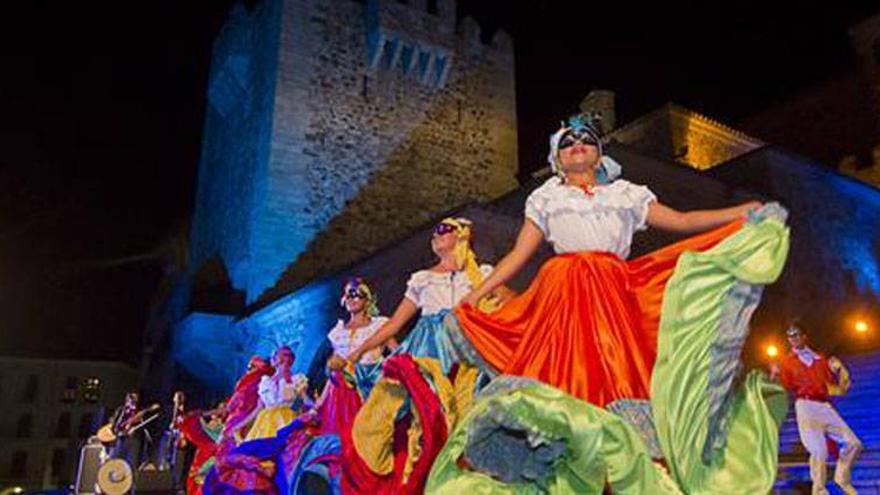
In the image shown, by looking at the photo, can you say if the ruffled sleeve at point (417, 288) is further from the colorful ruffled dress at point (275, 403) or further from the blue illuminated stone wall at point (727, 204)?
the blue illuminated stone wall at point (727, 204)

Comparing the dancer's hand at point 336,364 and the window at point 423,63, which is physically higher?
the window at point 423,63

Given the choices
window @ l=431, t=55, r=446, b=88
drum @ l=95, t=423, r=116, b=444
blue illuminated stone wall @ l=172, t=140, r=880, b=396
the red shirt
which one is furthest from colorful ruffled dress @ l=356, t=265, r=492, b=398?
window @ l=431, t=55, r=446, b=88

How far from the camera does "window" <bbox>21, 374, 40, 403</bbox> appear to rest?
126 feet

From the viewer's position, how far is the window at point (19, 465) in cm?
3715

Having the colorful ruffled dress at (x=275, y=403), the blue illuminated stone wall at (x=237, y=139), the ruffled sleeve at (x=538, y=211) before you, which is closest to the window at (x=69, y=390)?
the blue illuminated stone wall at (x=237, y=139)

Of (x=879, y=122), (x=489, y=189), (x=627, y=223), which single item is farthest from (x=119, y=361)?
(x=627, y=223)

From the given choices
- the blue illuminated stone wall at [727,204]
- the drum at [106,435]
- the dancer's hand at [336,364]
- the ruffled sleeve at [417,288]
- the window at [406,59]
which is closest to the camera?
the dancer's hand at [336,364]

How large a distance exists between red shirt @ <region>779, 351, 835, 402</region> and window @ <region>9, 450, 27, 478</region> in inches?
1658

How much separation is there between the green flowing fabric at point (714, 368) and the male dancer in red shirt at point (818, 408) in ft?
14.7

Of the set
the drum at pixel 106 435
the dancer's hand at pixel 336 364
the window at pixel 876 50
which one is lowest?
the drum at pixel 106 435

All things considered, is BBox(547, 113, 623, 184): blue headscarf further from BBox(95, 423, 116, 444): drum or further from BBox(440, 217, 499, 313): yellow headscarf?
BBox(95, 423, 116, 444): drum

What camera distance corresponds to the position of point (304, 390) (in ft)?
18.8

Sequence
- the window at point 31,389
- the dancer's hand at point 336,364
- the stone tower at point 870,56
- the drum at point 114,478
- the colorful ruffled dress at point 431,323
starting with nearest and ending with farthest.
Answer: the colorful ruffled dress at point 431,323 < the dancer's hand at point 336,364 < the drum at point 114,478 < the stone tower at point 870,56 < the window at point 31,389

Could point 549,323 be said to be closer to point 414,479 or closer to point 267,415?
point 414,479
